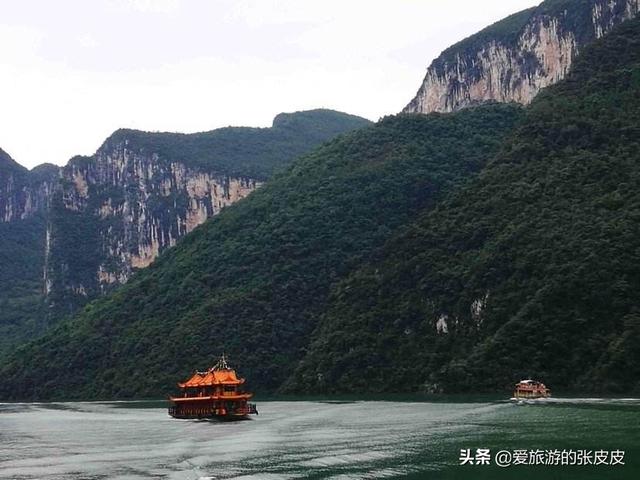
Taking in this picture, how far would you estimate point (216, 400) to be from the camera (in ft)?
369

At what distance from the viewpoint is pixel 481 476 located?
5366cm

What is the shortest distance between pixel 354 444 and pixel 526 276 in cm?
6785

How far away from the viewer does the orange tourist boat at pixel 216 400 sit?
358ft

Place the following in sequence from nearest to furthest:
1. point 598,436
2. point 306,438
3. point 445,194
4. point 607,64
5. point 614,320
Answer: point 598,436
point 306,438
point 614,320
point 607,64
point 445,194

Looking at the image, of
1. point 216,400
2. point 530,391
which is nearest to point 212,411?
point 216,400

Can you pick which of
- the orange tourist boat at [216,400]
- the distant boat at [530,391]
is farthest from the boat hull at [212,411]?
the distant boat at [530,391]

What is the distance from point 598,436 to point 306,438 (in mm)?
22753

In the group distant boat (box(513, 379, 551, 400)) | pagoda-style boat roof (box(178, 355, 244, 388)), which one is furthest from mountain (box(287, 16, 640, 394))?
pagoda-style boat roof (box(178, 355, 244, 388))

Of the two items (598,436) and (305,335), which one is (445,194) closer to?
(305,335)

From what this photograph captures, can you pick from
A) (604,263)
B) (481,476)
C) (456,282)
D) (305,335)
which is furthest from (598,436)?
(305,335)

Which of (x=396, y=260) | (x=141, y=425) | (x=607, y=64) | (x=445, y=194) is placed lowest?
(x=141, y=425)

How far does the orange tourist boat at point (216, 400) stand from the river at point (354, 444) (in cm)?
383

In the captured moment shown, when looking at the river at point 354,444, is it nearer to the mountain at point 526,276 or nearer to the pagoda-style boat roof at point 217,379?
the pagoda-style boat roof at point 217,379

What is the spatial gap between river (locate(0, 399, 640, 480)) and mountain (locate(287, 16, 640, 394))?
17724mm
